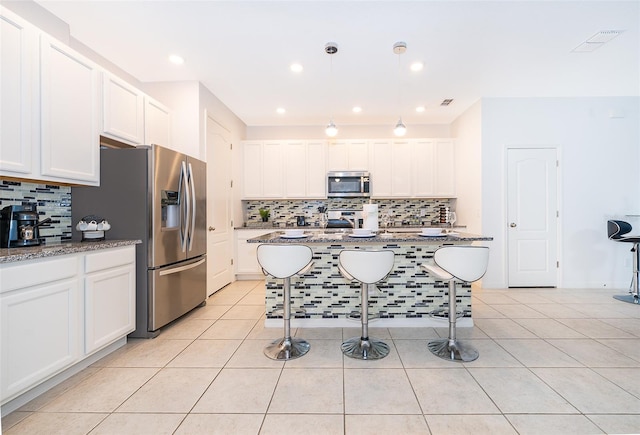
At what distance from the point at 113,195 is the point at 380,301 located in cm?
273

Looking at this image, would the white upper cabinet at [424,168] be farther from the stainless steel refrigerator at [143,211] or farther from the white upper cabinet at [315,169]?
the stainless steel refrigerator at [143,211]

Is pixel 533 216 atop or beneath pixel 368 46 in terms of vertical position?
beneath

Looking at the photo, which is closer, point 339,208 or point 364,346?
point 364,346

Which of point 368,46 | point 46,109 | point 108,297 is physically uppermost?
point 368,46

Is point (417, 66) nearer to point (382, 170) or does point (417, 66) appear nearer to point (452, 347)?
point (382, 170)

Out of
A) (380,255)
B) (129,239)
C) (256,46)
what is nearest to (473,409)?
(380,255)

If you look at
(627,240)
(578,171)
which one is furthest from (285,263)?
(578,171)

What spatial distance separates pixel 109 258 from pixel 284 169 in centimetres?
336

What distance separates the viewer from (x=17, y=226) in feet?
6.76

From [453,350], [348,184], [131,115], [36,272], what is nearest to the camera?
[36,272]

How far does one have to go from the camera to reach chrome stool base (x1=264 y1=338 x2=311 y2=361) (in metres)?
2.37

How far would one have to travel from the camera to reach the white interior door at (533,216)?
4371 millimetres

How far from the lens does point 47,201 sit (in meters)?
2.48

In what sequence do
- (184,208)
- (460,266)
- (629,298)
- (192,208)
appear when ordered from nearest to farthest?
(460,266) < (184,208) < (192,208) < (629,298)
